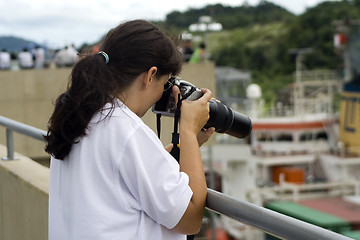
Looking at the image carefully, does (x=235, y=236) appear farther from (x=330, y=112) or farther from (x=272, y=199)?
(x=330, y=112)

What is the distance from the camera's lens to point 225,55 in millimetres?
71375

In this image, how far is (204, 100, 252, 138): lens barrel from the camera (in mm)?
1769

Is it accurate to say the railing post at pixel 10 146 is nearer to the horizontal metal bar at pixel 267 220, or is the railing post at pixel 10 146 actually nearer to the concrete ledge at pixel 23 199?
the concrete ledge at pixel 23 199

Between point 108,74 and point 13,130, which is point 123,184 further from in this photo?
point 13,130

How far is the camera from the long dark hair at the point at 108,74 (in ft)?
5.04

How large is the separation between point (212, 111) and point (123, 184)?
0.41m

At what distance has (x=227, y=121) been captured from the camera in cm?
182

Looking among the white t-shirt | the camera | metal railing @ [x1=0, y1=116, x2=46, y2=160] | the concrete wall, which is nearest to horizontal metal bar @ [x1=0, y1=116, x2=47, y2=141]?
metal railing @ [x1=0, y1=116, x2=46, y2=160]

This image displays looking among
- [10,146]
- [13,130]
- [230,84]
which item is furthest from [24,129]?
[230,84]

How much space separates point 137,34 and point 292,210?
16.4 meters

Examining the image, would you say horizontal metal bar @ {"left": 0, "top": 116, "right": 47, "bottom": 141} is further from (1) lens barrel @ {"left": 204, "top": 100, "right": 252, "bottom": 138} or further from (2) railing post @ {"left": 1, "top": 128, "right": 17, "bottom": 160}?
(1) lens barrel @ {"left": 204, "top": 100, "right": 252, "bottom": 138}

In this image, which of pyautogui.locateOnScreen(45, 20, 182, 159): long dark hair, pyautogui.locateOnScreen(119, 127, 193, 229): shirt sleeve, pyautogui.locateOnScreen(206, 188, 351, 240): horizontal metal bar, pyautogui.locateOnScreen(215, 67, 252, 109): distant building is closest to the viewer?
pyautogui.locateOnScreen(206, 188, 351, 240): horizontal metal bar

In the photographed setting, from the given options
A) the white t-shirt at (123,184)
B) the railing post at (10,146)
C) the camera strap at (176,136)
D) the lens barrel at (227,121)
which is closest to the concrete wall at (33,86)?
the railing post at (10,146)

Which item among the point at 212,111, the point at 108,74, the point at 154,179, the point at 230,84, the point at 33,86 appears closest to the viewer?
the point at 154,179
